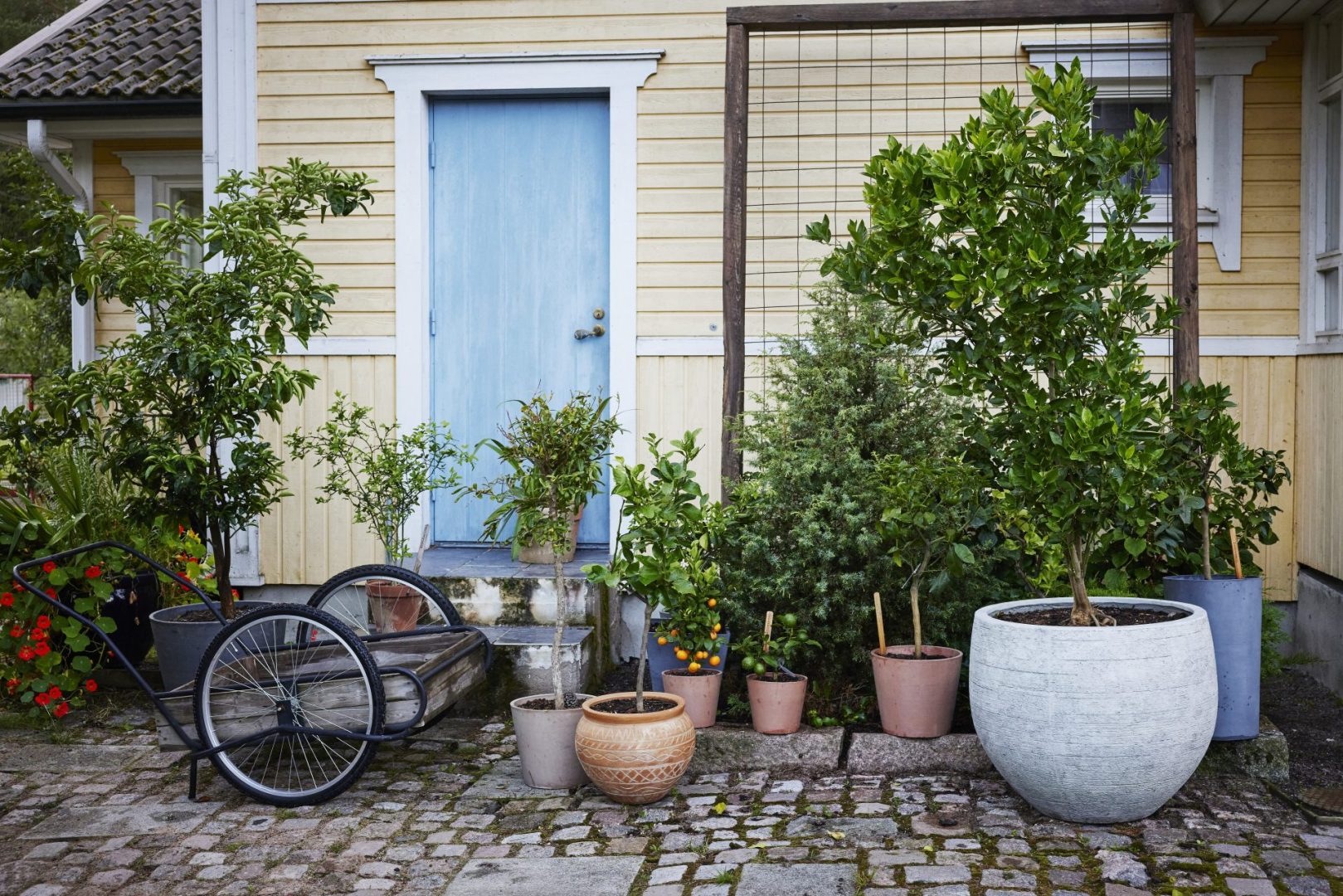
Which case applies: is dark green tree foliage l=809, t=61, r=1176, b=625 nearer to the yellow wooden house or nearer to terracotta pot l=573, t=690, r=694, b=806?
terracotta pot l=573, t=690, r=694, b=806

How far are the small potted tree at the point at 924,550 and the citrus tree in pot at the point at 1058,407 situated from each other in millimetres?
170

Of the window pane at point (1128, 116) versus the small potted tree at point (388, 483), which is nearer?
the small potted tree at point (388, 483)

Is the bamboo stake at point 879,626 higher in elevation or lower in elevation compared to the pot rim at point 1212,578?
lower

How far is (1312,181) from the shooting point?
240 inches

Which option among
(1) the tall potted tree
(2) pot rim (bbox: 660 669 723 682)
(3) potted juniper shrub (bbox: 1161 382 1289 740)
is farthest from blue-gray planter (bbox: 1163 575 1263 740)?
(1) the tall potted tree

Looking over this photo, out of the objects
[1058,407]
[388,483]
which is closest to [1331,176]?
[1058,407]

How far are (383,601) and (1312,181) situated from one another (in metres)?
4.98

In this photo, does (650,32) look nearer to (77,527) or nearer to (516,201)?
(516,201)

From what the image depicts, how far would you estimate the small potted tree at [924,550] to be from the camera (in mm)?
Result: 4441

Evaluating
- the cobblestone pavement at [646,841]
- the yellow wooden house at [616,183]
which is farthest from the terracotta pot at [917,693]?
the yellow wooden house at [616,183]

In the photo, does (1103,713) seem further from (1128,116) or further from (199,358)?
(1128,116)

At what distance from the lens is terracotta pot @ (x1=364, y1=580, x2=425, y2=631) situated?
548 centimetres

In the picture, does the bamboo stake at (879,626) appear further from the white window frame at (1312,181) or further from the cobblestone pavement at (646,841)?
the white window frame at (1312,181)

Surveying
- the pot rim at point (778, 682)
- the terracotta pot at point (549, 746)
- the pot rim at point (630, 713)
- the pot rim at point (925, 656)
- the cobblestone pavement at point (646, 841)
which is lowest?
the cobblestone pavement at point (646, 841)
